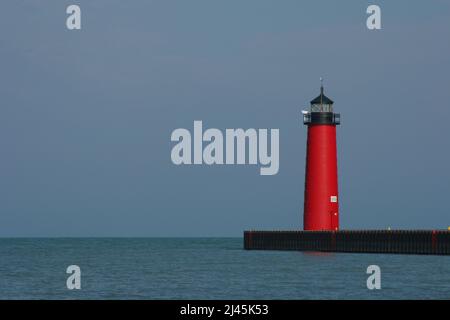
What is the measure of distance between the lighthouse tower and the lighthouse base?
3.02 metres

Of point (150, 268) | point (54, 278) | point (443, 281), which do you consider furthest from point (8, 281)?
point (443, 281)

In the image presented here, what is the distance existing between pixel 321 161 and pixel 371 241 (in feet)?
27.1

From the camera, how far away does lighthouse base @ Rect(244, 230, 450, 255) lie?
2776 inches

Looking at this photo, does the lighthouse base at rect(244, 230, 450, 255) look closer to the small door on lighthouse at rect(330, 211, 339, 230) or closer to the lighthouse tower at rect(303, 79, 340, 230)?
the small door on lighthouse at rect(330, 211, 339, 230)

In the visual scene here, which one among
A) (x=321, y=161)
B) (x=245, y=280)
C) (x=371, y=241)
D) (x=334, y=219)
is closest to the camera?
(x=245, y=280)

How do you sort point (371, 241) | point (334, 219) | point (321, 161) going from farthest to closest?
point (371, 241), point (334, 219), point (321, 161)

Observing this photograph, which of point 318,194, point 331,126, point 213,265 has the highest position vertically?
point 331,126

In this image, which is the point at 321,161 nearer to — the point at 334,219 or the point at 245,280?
the point at 334,219

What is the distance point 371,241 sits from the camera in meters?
75.9

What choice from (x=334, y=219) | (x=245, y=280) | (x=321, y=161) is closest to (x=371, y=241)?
(x=334, y=219)
